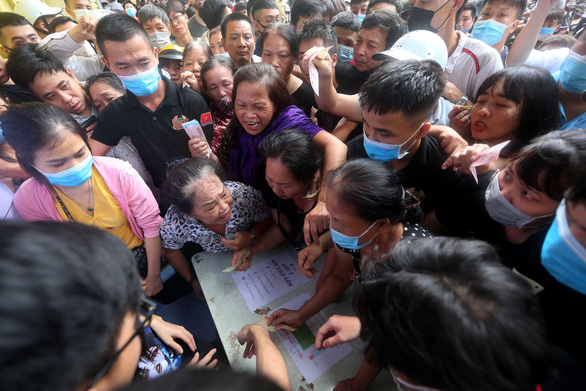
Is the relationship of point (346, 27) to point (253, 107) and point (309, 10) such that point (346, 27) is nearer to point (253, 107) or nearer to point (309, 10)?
point (309, 10)

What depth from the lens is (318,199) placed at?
162 centimetres

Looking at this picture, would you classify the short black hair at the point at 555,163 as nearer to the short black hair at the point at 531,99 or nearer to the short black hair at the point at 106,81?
the short black hair at the point at 531,99

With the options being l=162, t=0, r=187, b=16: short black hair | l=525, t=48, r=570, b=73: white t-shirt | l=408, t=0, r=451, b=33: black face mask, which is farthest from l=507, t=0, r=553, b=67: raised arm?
l=162, t=0, r=187, b=16: short black hair

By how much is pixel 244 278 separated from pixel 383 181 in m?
1.05

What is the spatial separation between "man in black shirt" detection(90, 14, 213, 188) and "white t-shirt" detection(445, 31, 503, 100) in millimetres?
2173

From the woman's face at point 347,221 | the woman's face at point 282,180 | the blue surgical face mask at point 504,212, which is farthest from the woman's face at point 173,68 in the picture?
the blue surgical face mask at point 504,212

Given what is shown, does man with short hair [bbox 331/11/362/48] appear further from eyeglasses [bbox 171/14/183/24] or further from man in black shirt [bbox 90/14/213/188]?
eyeglasses [bbox 171/14/183/24]

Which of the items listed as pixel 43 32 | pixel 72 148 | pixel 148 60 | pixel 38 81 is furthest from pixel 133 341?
pixel 43 32

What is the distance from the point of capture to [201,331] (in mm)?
2098

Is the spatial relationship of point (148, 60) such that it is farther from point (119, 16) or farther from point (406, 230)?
point (406, 230)

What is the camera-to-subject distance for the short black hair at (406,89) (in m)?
1.27

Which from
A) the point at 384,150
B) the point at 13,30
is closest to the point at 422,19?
the point at 384,150

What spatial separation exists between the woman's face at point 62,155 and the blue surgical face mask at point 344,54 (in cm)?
236

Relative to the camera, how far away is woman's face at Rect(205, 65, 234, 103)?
7.29 ft
